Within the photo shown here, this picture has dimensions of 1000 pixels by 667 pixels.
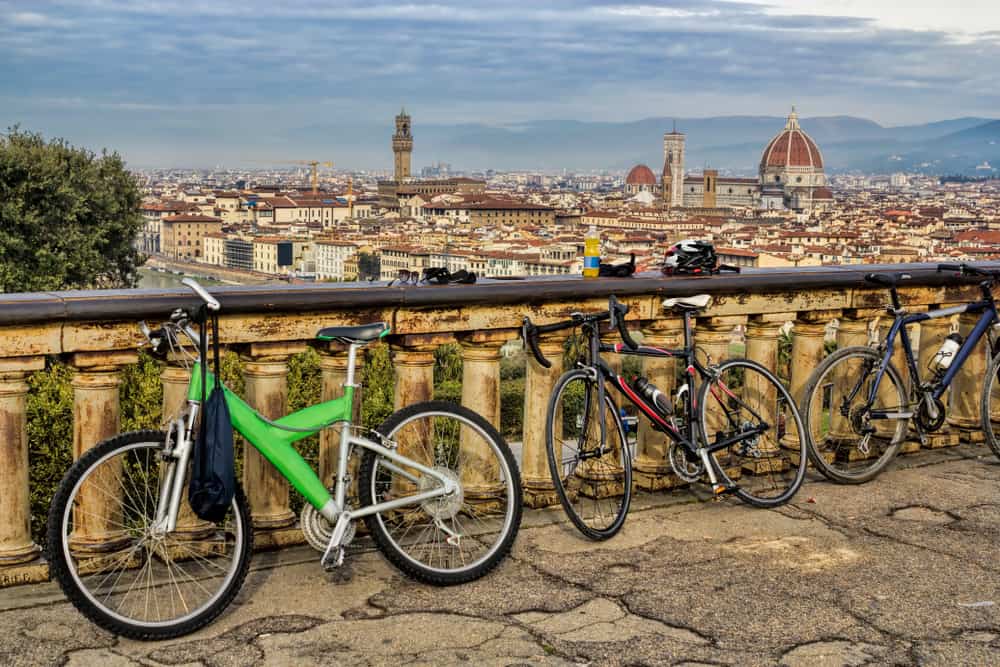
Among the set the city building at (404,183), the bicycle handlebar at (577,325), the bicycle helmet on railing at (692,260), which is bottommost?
the bicycle handlebar at (577,325)

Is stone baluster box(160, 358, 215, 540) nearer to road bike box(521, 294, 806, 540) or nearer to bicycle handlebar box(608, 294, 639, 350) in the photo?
road bike box(521, 294, 806, 540)

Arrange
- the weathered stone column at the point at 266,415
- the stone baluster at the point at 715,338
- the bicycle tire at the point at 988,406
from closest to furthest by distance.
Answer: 1. the weathered stone column at the point at 266,415
2. the stone baluster at the point at 715,338
3. the bicycle tire at the point at 988,406

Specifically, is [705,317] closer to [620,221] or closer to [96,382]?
[96,382]

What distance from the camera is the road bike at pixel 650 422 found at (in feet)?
11.0

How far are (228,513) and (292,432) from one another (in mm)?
266

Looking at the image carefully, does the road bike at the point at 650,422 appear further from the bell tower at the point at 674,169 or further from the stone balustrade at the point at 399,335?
the bell tower at the point at 674,169

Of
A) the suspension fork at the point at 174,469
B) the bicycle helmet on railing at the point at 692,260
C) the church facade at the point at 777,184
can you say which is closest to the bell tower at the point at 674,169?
the church facade at the point at 777,184

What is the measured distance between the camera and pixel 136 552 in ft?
9.68

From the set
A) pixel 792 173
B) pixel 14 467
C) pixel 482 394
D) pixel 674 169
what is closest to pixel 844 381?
pixel 482 394

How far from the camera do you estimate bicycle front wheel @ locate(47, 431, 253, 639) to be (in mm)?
2490

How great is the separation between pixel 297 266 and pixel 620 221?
39.7 metres

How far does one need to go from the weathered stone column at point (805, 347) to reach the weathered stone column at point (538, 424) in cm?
102

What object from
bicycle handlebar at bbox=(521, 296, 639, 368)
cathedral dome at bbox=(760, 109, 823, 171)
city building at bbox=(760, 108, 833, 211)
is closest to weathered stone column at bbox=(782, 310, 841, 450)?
bicycle handlebar at bbox=(521, 296, 639, 368)

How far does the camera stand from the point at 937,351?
4445mm
